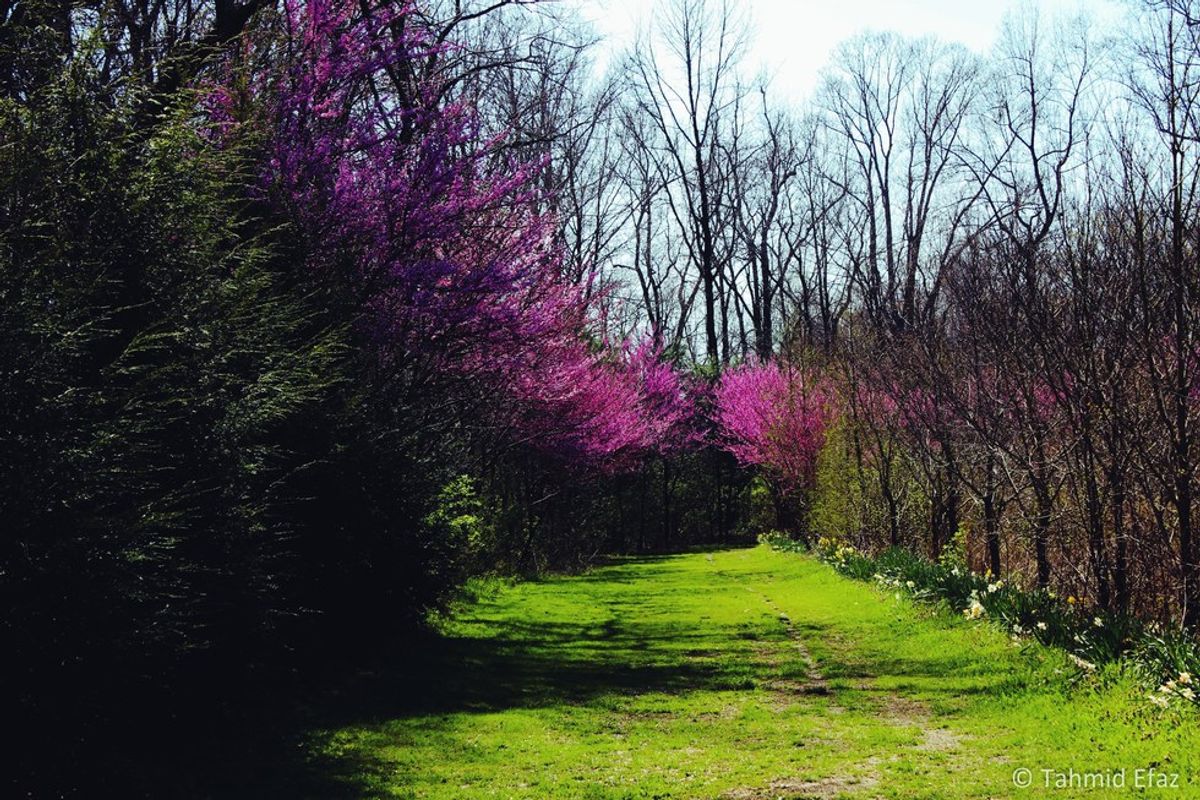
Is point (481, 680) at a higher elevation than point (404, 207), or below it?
below

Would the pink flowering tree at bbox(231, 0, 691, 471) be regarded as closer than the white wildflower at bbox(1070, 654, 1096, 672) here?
No

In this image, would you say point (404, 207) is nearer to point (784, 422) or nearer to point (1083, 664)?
point (1083, 664)

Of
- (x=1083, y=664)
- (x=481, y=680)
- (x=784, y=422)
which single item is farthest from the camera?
(x=784, y=422)

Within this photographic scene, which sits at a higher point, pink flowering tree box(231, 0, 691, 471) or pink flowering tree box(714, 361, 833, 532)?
pink flowering tree box(231, 0, 691, 471)

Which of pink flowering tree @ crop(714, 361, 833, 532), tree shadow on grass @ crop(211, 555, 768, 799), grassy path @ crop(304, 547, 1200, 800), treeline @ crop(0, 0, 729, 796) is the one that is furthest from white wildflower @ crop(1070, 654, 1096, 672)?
pink flowering tree @ crop(714, 361, 833, 532)

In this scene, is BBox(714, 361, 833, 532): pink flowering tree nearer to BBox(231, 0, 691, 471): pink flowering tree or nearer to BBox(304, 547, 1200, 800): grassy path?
BBox(231, 0, 691, 471): pink flowering tree

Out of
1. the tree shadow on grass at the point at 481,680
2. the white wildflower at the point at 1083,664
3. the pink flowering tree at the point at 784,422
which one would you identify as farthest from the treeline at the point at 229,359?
the pink flowering tree at the point at 784,422

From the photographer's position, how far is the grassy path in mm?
5586

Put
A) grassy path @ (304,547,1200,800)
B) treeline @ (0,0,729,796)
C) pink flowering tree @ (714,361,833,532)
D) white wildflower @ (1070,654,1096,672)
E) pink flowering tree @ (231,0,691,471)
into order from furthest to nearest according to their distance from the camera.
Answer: pink flowering tree @ (714,361,833,532), pink flowering tree @ (231,0,691,471), white wildflower @ (1070,654,1096,672), grassy path @ (304,547,1200,800), treeline @ (0,0,729,796)

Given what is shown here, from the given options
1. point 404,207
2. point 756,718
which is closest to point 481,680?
point 756,718

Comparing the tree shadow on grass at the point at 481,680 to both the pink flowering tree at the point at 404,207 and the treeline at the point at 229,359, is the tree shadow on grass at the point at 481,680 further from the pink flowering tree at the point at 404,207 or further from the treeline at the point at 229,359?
the pink flowering tree at the point at 404,207

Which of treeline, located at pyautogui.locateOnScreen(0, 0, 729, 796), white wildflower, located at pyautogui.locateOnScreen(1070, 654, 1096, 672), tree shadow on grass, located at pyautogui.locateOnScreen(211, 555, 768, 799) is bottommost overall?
tree shadow on grass, located at pyautogui.locateOnScreen(211, 555, 768, 799)

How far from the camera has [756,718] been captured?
726cm

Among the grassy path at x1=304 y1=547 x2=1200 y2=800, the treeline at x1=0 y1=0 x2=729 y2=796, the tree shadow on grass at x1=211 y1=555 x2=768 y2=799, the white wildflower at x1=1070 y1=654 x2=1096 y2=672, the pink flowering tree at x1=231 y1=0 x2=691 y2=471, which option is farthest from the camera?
the pink flowering tree at x1=231 y1=0 x2=691 y2=471
